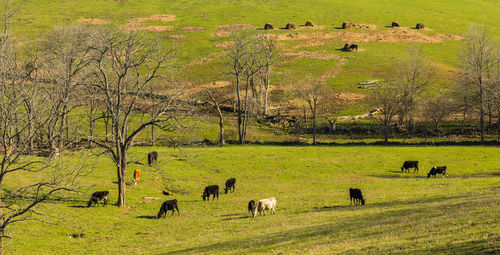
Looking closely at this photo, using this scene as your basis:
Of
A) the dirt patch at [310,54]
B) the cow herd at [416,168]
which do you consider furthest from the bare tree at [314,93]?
the dirt patch at [310,54]

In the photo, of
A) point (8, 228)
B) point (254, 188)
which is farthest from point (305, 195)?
point (8, 228)

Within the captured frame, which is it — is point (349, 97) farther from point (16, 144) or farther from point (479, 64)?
point (16, 144)

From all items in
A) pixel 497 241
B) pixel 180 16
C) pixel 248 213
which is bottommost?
pixel 248 213

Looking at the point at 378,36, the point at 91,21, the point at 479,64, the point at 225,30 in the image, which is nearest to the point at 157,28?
the point at 91,21

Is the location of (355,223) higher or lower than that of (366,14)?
lower

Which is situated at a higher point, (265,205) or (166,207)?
(265,205)

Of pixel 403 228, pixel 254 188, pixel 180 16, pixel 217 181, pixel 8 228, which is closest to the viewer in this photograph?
pixel 403 228

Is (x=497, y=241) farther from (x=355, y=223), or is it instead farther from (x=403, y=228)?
(x=355, y=223)

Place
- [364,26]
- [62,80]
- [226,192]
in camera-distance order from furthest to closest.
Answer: [364,26]
[226,192]
[62,80]

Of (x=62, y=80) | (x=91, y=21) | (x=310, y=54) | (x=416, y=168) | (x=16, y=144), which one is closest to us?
(x=16, y=144)

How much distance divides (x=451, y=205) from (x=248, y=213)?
519 inches

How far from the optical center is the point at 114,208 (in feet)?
109

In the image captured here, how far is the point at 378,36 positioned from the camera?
373ft

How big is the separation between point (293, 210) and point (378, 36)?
3627 inches
